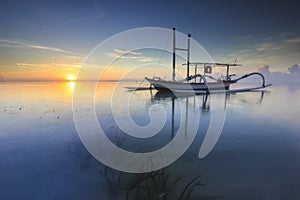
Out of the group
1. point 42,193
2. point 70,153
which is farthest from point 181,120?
point 42,193

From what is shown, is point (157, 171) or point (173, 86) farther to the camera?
point (173, 86)

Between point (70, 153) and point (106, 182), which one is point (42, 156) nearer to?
point (70, 153)

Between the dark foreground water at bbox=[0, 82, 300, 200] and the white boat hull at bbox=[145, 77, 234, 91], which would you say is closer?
the dark foreground water at bbox=[0, 82, 300, 200]

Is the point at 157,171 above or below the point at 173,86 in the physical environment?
below

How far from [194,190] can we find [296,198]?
2204mm

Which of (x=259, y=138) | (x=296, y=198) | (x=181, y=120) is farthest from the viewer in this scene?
(x=181, y=120)

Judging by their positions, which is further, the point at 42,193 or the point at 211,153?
the point at 211,153

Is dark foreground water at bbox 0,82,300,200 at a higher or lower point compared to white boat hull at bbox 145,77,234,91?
lower

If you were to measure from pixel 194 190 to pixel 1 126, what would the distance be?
1122 cm

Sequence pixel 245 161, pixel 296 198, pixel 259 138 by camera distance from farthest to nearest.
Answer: pixel 259 138 < pixel 245 161 < pixel 296 198

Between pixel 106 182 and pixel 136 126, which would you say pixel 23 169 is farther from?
pixel 136 126

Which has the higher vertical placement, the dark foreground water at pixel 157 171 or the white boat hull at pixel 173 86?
the white boat hull at pixel 173 86

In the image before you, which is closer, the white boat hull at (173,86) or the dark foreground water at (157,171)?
the dark foreground water at (157,171)

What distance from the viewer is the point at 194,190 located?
4.18m
